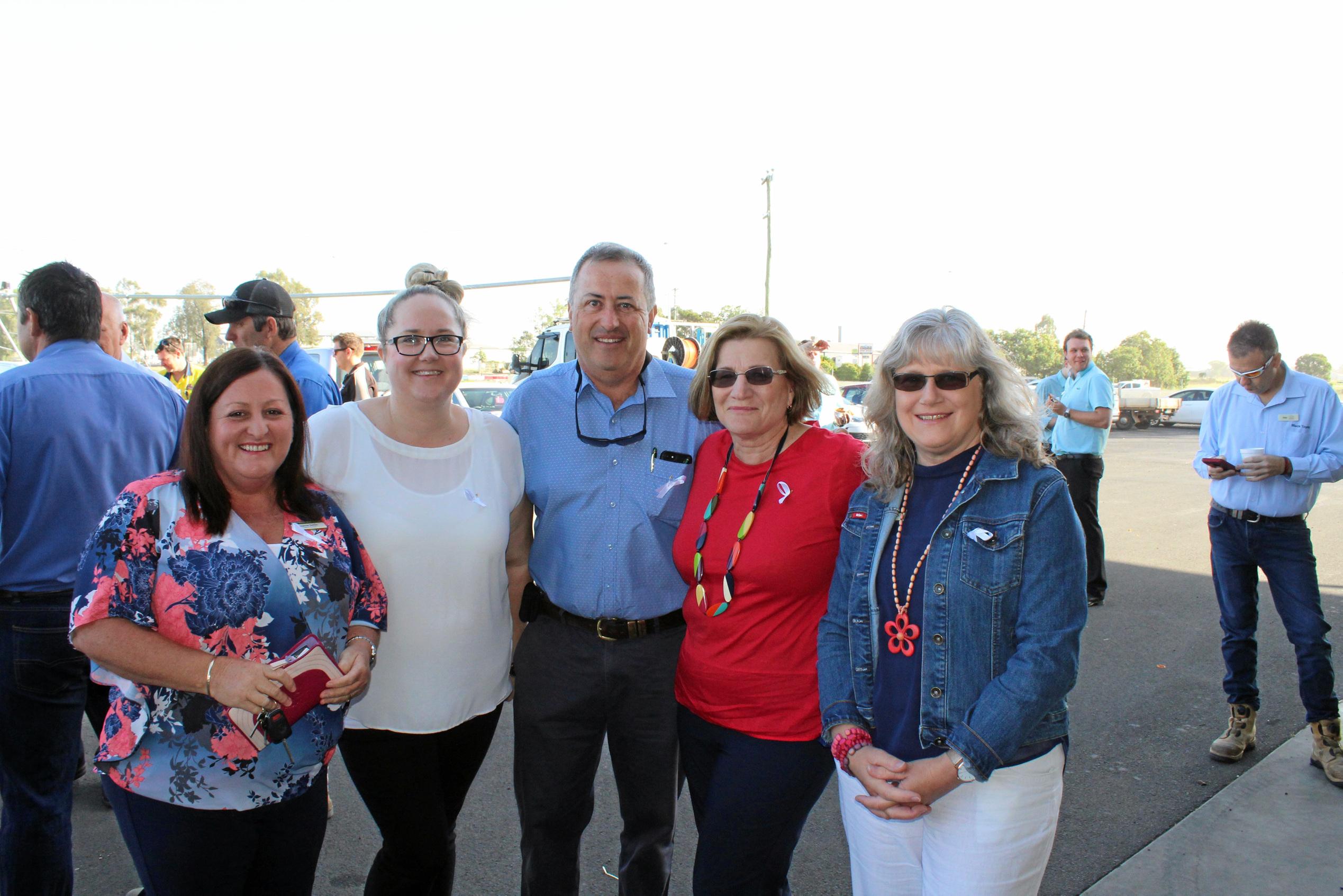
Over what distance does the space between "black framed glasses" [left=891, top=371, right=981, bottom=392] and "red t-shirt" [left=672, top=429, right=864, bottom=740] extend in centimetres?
37

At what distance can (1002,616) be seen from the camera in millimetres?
1856

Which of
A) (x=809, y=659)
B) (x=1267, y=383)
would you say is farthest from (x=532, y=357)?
(x=809, y=659)

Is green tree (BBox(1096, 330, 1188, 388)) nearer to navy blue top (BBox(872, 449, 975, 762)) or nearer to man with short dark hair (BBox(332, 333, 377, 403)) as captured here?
man with short dark hair (BBox(332, 333, 377, 403))

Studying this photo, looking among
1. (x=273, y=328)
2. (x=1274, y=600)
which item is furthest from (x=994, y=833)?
(x=273, y=328)

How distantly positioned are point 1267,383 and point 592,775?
12.8 feet

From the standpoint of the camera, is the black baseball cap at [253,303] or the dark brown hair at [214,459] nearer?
the dark brown hair at [214,459]

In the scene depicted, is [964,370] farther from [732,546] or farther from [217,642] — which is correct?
[217,642]

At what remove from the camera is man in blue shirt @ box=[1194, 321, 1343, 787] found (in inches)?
150

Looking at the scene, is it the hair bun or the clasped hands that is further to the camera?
the hair bun

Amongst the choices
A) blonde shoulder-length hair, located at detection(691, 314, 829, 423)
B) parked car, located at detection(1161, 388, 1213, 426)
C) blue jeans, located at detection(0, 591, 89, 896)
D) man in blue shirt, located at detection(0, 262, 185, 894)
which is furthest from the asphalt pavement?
parked car, located at detection(1161, 388, 1213, 426)

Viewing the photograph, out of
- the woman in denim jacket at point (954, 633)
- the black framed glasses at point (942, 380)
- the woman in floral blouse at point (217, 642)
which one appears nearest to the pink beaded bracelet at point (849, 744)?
the woman in denim jacket at point (954, 633)

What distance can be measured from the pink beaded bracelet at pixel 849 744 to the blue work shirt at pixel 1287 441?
302 centimetres

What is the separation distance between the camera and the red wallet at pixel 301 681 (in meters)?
1.83

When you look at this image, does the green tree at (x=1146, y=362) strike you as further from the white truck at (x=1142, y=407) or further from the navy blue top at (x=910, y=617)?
the navy blue top at (x=910, y=617)
